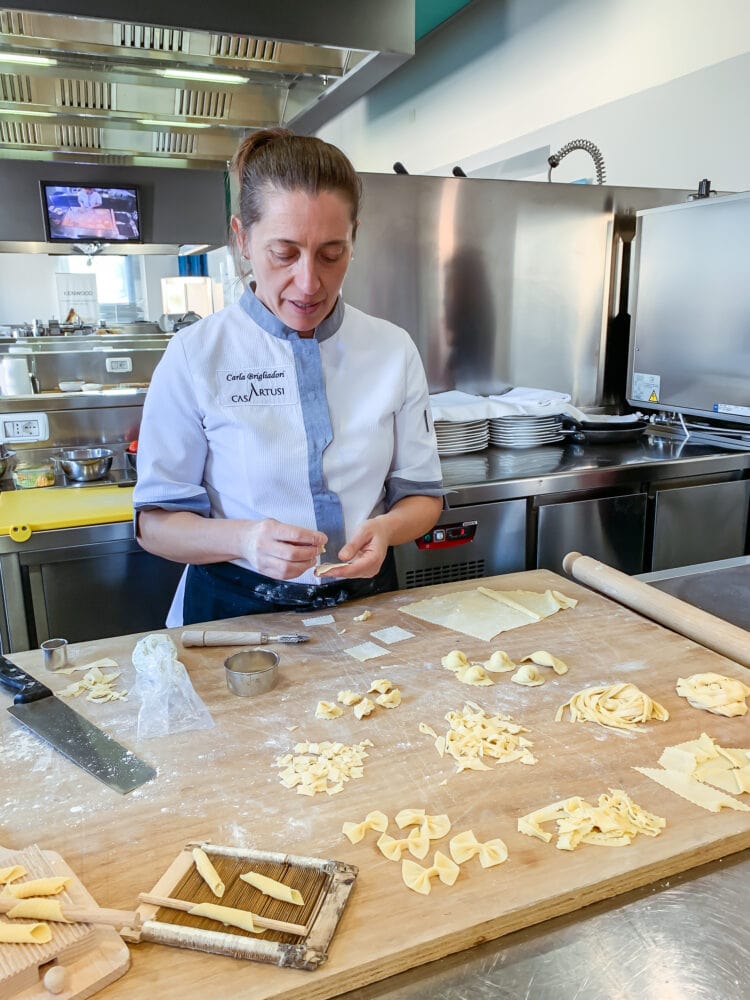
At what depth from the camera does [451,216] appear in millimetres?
2861

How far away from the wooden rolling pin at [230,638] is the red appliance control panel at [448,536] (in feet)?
2.66

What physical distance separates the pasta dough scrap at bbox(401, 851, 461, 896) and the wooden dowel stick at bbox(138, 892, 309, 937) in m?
0.12

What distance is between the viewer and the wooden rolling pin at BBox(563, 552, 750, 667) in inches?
48.6

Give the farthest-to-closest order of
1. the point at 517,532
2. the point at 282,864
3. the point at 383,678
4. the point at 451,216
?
the point at 451,216 < the point at 517,532 < the point at 383,678 < the point at 282,864

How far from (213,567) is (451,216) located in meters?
1.92

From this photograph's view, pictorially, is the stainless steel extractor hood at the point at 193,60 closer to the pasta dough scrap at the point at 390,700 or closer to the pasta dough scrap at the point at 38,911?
the pasta dough scrap at the point at 390,700

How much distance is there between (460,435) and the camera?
8.64 ft

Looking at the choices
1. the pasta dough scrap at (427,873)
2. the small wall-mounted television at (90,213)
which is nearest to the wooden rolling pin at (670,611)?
the pasta dough scrap at (427,873)

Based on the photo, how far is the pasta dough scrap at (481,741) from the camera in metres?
0.96

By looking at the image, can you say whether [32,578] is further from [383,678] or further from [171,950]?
[171,950]

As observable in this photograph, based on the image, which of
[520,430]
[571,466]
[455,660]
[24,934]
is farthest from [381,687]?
[520,430]

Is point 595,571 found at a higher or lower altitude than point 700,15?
lower

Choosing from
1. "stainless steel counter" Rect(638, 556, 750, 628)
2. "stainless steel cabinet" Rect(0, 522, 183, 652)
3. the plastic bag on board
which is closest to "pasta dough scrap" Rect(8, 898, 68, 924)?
the plastic bag on board

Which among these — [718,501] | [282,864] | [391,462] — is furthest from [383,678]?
[718,501]
